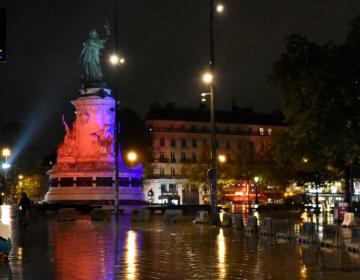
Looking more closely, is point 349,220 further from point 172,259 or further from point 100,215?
point 172,259

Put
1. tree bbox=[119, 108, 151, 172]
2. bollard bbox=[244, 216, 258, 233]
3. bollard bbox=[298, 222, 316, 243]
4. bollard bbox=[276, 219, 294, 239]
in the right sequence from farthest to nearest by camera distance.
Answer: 1. tree bbox=[119, 108, 151, 172]
2. bollard bbox=[244, 216, 258, 233]
3. bollard bbox=[276, 219, 294, 239]
4. bollard bbox=[298, 222, 316, 243]

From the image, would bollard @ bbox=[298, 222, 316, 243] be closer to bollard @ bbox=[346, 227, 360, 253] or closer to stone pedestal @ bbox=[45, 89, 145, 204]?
bollard @ bbox=[346, 227, 360, 253]

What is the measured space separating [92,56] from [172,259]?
163 ft

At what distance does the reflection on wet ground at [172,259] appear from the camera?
15.7 metres

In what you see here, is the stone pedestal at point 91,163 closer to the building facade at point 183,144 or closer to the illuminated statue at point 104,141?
the illuminated statue at point 104,141

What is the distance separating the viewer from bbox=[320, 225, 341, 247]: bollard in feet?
74.9

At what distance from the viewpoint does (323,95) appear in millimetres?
35938

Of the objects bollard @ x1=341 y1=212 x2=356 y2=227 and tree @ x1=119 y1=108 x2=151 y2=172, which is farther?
tree @ x1=119 y1=108 x2=151 y2=172

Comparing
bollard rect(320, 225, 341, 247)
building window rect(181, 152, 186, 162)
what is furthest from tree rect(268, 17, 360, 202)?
building window rect(181, 152, 186, 162)

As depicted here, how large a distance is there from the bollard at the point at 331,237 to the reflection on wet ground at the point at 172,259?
711mm

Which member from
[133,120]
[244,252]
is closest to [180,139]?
[133,120]

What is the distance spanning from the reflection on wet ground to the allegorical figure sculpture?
39.6 meters

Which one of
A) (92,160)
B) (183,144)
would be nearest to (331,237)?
(92,160)

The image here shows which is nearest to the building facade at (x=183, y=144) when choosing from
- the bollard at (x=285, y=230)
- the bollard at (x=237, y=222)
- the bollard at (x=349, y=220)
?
the bollard at (x=349, y=220)
